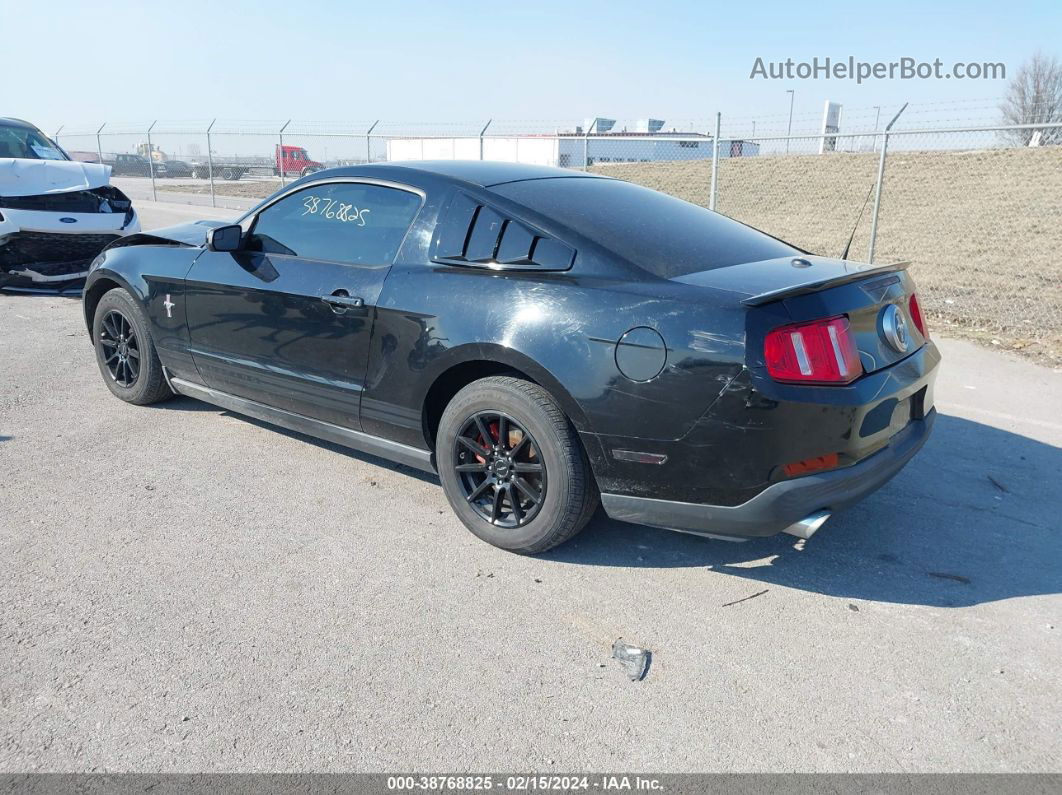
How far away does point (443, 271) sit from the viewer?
11.5ft

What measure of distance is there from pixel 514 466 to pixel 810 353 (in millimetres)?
1263

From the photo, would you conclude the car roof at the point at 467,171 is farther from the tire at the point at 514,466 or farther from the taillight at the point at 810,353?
the taillight at the point at 810,353

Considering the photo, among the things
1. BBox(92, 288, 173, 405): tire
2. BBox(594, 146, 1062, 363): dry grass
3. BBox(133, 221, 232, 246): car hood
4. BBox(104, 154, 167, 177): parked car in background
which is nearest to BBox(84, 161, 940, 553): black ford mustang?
BBox(133, 221, 232, 246): car hood

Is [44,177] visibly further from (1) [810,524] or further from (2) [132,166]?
(2) [132,166]

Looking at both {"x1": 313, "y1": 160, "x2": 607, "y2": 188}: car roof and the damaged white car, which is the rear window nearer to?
{"x1": 313, "y1": 160, "x2": 607, "y2": 188}: car roof

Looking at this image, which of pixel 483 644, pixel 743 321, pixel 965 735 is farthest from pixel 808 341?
pixel 483 644

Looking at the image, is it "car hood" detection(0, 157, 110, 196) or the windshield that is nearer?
"car hood" detection(0, 157, 110, 196)

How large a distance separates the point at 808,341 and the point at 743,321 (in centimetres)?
24

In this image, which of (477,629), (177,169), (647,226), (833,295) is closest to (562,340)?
(647,226)

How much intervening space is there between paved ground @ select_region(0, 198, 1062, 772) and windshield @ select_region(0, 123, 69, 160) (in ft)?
22.7

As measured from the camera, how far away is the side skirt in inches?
147

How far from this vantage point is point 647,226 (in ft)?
11.5

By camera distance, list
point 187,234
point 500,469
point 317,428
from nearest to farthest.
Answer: point 500,469
point 317,428
point 187,234

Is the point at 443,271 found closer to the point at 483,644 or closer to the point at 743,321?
the point at 743,321
